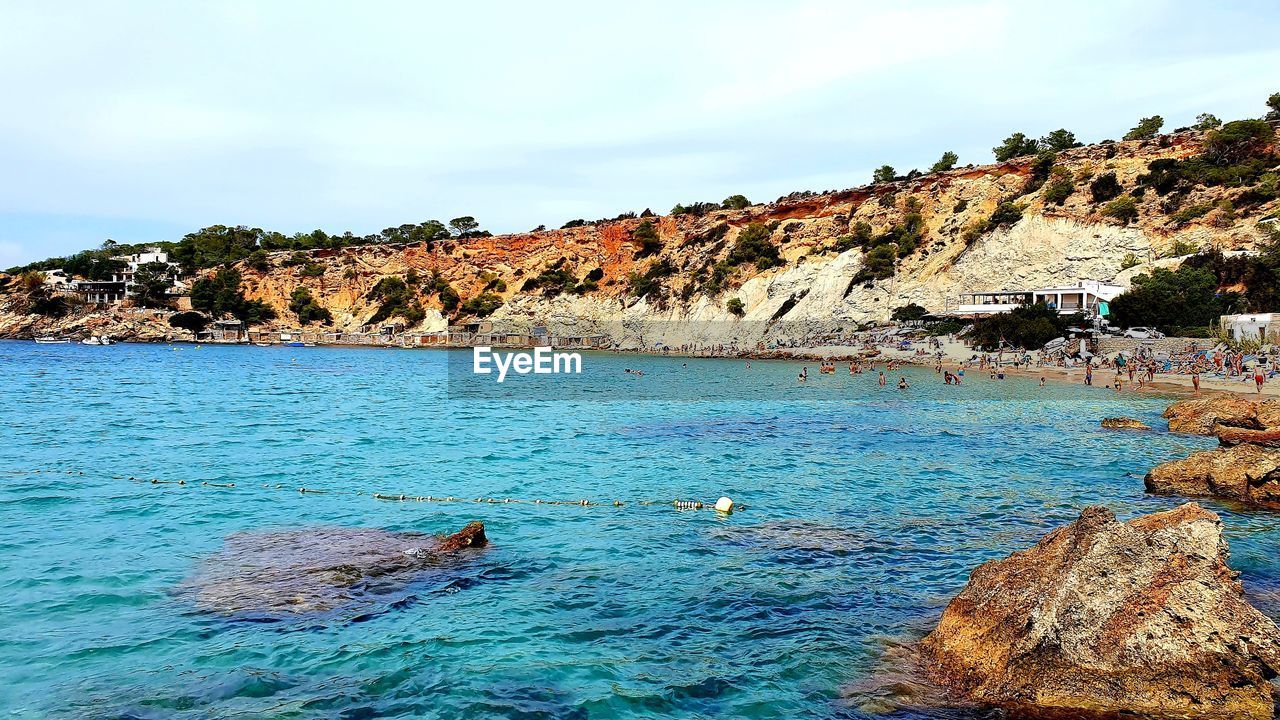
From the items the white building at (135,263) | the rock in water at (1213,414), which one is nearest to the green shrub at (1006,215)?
the rock in water at (1213,414)

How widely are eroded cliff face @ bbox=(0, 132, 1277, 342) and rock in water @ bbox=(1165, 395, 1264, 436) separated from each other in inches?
1839

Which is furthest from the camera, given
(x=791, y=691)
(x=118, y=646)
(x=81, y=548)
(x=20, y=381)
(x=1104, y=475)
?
(x=20, y=381)

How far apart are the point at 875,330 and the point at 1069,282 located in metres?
17.2

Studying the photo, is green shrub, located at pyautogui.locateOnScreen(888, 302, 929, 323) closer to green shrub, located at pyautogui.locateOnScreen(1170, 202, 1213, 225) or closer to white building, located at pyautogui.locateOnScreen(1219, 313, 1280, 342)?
green shrub, located at pyautogui.locateOnScreen(1170, 202, 1213, 225)

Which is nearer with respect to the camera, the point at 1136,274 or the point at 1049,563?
the point at 1049,563

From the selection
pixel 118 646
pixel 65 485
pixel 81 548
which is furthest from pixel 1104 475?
pixel 65 485

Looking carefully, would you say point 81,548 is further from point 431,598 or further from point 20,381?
point 20,381

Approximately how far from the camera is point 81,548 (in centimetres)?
1269

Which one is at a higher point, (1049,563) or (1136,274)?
(1136,274)

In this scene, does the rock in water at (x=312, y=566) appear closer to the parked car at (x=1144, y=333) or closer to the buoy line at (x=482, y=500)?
the buoy line at (x=482, y=500)

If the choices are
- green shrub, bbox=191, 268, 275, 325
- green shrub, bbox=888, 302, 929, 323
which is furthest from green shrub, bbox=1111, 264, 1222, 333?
green shrub, bbox=191, 268, 275, 325

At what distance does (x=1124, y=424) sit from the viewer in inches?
1079

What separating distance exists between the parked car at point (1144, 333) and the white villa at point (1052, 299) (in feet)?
15.7

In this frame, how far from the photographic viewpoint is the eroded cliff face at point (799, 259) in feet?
241
